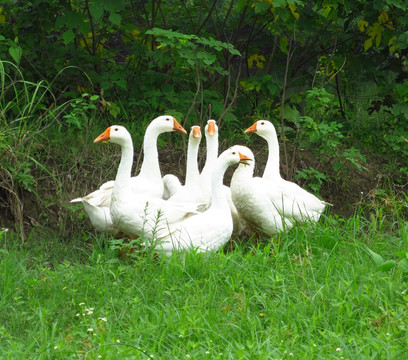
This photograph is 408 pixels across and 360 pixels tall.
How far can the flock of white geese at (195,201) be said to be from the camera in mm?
5172

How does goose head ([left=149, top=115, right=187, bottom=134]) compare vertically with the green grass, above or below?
above

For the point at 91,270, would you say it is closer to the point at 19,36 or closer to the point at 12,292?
the point at 12,292

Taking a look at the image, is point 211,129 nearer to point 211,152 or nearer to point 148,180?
point 211,152

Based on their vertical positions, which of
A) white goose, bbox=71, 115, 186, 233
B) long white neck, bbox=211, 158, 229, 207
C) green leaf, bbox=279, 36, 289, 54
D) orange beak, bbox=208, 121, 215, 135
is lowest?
white goose, bbox=71, 115, 186, 233

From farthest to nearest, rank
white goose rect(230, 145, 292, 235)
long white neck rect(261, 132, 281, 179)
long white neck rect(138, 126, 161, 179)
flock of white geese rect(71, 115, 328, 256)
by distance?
long white neck rect(261, 132, 281, 179) → long white neck rect(138, 126, 161, 179) → white goose rect(230, 145, 292, 235) → flock of white geese rect(71, 115, 328, 256)

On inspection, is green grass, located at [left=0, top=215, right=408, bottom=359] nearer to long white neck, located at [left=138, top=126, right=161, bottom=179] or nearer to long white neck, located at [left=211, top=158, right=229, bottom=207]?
long white neck, located at [left=211, top=158, right=229, bottom=207]

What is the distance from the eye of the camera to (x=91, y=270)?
4754 millimetres

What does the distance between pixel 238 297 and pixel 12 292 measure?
53.8 inches

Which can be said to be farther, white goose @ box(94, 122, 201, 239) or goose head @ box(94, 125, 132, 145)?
goose head @ box(94, 125, 132, 145)

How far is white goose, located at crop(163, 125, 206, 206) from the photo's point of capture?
5836 millimetres

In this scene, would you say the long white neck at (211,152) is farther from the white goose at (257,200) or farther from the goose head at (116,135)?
the goose head at (116,135)

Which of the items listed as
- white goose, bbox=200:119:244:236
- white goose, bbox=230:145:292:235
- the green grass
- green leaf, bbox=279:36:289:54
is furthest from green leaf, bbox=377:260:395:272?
green leaf, bbox=279:36:289:54

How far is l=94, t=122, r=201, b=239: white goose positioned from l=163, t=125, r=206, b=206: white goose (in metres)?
0.35

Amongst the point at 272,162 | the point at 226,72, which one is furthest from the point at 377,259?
the point at 226,72
